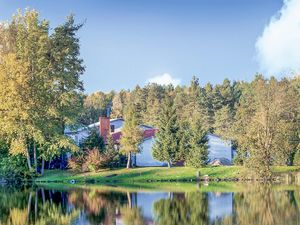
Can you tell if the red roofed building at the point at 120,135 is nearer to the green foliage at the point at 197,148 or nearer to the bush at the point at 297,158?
the green foliage at the point at 197,148

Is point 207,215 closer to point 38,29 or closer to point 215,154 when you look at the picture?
point 38,29

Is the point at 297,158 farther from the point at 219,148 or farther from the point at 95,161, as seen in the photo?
the point at 95,161

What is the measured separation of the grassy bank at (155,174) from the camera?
5956 cm

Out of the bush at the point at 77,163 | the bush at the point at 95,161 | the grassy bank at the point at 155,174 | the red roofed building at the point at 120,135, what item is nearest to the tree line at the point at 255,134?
the grassy bank at the point at 155,174

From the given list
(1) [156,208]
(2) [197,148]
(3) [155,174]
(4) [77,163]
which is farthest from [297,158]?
(1) [156,208]

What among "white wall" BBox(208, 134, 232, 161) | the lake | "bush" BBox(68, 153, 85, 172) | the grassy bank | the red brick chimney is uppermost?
the red brick chimney

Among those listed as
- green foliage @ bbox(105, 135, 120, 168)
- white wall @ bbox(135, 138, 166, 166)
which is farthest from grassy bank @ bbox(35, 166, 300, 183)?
white wall @ bbox(135, 138, 166, 166)

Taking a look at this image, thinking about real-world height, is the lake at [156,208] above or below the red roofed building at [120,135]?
below

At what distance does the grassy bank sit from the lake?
17.2 metres

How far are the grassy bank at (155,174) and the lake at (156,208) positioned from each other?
17.2 meters

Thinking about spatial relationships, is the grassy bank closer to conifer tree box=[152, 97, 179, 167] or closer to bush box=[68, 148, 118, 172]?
bush box=[68, 148, 118, 172]

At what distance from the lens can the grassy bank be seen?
59562 mm

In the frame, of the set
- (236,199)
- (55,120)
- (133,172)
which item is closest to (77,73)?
(55,120)

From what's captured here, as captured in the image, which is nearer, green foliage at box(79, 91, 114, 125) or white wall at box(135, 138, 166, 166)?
white wall at box(135, 138, 166, 166)
